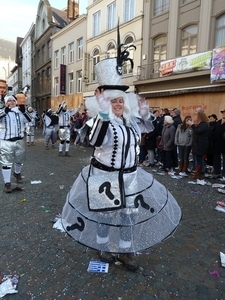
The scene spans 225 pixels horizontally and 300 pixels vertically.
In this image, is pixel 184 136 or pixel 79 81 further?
pixel 79 81

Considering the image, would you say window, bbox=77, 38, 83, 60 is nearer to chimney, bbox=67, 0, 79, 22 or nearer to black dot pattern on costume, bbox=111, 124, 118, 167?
chimney, bbox=67, 0, 79, 22

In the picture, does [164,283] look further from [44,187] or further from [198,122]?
[198,122]

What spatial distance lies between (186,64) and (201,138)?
7.90m

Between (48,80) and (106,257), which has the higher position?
(48,80)

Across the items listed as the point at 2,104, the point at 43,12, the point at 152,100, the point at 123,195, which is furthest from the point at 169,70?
the point at 43,12

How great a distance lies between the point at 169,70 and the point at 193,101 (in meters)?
2.45

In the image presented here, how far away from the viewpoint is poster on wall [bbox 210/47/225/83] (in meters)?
11.1

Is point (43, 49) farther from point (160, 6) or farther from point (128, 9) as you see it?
point (160, 6)

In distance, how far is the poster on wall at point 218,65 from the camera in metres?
11.1

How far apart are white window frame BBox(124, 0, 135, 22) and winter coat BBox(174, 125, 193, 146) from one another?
1306 centimetres

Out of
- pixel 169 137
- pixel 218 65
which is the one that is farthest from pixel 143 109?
pixel 218 65

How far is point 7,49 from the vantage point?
280ft

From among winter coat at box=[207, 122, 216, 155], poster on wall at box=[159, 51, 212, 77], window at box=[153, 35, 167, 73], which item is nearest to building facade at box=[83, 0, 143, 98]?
window at box=[153, 35, 167, 73]

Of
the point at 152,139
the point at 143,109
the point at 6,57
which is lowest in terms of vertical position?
the point at 152,139
